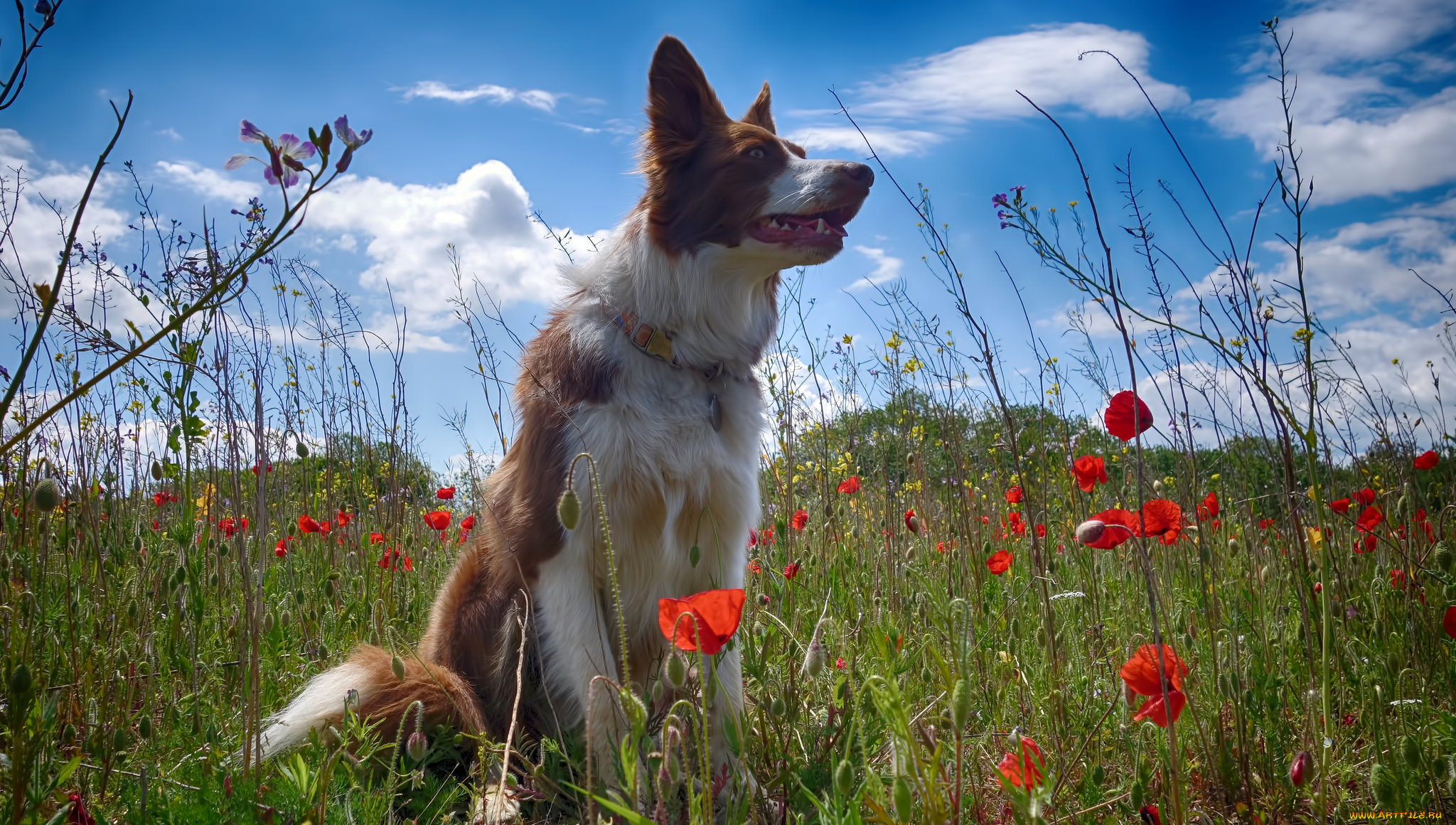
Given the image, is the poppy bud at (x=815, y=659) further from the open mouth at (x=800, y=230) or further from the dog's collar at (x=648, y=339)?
the open mouth at (x=800, y=230)

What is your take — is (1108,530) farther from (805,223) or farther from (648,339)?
(805,223)

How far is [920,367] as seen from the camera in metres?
4.05

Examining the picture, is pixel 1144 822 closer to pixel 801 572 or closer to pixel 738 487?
pixel 738 487

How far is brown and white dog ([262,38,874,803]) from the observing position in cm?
242

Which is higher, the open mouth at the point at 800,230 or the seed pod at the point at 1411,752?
the open mouth at the point at 800,230

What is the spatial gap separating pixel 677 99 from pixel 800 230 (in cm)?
73

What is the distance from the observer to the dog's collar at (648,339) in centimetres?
268

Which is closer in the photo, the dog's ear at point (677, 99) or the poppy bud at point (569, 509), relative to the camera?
the poppy bud at point (569, 509)

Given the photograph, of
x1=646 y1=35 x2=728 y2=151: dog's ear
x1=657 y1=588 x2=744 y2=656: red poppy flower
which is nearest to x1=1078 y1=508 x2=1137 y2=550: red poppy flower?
x1=657 y1=588 x2=744 y2=656: red poppy flower

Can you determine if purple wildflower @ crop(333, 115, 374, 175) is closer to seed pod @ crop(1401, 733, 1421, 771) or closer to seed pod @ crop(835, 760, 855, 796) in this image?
seed pod @ crop(835, 760, 855, 796)

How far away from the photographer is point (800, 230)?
2.94 meters

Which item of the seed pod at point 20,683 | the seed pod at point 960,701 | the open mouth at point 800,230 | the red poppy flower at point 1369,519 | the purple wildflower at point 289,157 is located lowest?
the seed pod at point 960,701

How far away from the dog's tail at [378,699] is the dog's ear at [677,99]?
6.66ft

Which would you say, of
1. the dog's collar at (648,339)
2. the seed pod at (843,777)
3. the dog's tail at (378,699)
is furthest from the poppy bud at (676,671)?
the dog's collar at (648,339)
